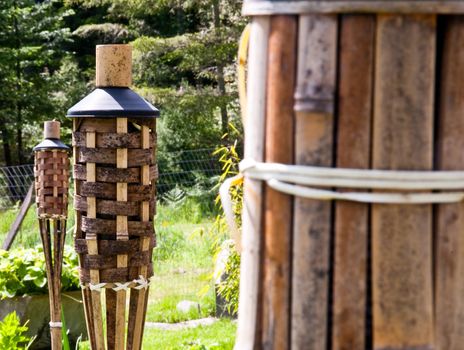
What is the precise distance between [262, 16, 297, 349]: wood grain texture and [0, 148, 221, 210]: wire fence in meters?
10.4

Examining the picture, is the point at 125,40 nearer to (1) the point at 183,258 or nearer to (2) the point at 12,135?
(2) the point at 12,135

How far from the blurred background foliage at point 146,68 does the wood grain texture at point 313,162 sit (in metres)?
13.3

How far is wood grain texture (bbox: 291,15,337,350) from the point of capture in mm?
1164

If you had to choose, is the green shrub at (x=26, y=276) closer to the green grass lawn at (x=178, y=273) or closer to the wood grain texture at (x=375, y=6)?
the green grass lawn at (x=178, y=273)

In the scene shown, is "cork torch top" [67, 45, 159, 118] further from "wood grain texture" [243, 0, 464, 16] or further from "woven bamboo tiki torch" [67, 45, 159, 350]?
"wood grain texture" [243, 0, 464, 16]

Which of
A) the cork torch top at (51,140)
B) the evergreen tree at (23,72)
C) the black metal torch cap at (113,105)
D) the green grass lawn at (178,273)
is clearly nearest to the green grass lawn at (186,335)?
the green grass lawn at (178,273)

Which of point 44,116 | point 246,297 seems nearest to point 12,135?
point 44,116

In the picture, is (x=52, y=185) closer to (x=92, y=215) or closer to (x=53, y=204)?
(x=53, y=204)

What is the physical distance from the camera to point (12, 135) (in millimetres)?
18141

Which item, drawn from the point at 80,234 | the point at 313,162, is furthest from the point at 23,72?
the point at 313,162

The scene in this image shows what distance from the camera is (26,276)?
19.2 ft

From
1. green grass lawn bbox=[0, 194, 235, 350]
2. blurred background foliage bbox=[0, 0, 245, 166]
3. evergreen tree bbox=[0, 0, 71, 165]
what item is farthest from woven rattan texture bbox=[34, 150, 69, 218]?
evergreen tree bbox=[0, 0, 71, 165]

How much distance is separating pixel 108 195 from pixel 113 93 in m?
0.32

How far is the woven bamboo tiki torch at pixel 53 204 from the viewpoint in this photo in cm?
427
